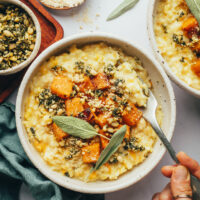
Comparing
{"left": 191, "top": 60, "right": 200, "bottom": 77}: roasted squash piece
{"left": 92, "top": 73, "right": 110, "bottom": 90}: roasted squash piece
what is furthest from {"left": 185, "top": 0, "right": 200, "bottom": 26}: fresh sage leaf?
{"left": 92, "top": 73, "right": 110, "bottom": 90}: roasted squash piece

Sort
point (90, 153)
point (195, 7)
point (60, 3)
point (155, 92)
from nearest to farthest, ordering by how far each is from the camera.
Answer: point (90, 153) → point (195, 7) → point (155, 92) → point (60, 3)

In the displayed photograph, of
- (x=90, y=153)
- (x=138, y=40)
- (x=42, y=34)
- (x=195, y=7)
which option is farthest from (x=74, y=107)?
(x=195, y=7)

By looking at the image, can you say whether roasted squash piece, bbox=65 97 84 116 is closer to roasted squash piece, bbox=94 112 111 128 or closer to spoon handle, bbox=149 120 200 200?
roasted squash piece, bbox=94 112 111 128

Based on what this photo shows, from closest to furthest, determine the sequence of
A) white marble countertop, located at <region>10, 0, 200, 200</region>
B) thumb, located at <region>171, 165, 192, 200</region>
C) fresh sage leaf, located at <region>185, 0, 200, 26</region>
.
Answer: thumb, located at <region>171, 165, 192, 200</region> < fresh sage leaf, located at <region>185, 0, 200, 26</region> < white marble countertop, located at <region>10, 0, 200, 200</region>

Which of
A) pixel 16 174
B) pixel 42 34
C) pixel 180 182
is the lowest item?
pixel 16 174

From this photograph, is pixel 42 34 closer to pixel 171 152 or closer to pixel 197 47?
pixel 197 47

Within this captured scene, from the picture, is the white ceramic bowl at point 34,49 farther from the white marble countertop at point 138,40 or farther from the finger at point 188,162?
the finger at point 188,162
